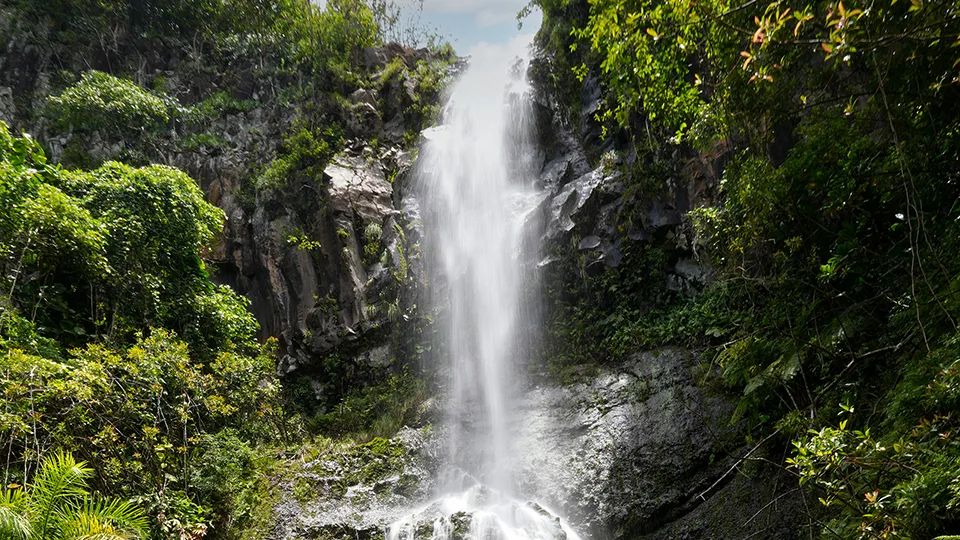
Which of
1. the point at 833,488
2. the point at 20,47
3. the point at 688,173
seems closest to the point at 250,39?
the point at 20,47

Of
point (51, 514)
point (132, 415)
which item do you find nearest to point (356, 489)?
point (132, 415)

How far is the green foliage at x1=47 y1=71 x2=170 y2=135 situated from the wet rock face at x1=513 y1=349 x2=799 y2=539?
13418 mm

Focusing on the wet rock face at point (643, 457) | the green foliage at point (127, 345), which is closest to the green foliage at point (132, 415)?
the green foliage at point (127, 345)

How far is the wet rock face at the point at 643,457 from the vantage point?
499cm

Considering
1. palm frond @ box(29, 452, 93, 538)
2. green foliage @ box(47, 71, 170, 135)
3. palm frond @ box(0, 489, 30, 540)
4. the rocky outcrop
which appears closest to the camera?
palm frond @ box(0, 489, 30, 540)

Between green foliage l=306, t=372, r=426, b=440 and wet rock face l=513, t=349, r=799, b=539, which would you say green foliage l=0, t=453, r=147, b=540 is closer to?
wet rock face l=513, t=349, r=799, b=539

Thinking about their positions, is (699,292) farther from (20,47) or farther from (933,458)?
(20,47)

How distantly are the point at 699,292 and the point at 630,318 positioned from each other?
1354mm

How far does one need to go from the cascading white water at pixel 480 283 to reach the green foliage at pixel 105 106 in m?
8.06

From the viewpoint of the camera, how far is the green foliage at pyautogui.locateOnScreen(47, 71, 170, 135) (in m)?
12.4

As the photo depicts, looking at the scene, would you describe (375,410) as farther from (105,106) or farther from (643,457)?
(105,106)

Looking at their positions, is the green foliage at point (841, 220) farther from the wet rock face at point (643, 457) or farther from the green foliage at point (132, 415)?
the green foliage at point (132, 415)

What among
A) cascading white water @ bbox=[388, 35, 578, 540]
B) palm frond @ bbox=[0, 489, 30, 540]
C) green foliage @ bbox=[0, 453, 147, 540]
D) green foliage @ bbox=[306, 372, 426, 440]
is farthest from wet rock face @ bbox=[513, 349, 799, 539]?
palm frond @ bbox=[0, 489, 30, 540]

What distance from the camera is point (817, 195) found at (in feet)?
14.8
